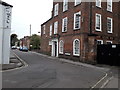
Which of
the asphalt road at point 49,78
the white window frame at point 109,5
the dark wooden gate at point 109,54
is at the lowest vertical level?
the asphalt road at point 49,78

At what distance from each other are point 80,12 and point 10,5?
354 inches

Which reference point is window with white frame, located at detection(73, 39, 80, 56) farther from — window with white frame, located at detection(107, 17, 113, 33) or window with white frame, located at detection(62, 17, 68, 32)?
window with white frame, located at detection(107, 17, 113, 33)

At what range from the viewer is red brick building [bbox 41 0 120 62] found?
21562 millimetres

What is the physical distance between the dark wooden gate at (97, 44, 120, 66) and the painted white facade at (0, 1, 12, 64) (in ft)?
33.7

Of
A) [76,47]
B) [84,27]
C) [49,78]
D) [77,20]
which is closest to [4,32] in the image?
[49,78]

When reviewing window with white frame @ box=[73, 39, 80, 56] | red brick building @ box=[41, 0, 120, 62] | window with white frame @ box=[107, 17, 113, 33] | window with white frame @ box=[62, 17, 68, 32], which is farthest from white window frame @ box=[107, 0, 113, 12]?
window with white frame @ box=[73, 39, 80, 56]

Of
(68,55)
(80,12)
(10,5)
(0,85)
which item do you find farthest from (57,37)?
(0,85)

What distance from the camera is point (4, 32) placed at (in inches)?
679

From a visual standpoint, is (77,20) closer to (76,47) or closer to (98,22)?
(98,22)

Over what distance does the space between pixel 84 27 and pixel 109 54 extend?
14.6ft

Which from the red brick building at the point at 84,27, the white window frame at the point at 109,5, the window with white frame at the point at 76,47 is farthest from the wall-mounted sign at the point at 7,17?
the white window frame at the point at 109,5

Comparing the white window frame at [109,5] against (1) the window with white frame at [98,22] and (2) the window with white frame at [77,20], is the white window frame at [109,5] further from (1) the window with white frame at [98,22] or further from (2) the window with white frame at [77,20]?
(2) the window with white frame at [77,20]

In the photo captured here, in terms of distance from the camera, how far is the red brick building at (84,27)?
21562 millimetres

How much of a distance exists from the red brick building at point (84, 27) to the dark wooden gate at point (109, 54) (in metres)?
0.62
